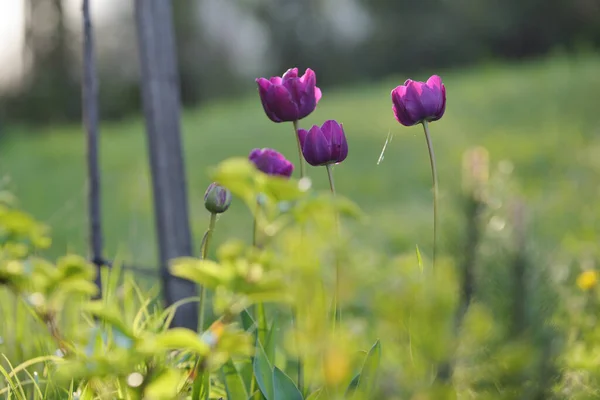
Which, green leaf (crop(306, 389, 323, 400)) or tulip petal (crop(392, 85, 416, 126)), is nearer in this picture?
green leaf (crop(306, 389, 323, 400))

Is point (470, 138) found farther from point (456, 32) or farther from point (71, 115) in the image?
point (71, 115)

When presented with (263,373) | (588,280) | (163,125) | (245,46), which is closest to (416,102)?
(263,373)

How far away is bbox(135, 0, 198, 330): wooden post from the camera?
1.91 meters

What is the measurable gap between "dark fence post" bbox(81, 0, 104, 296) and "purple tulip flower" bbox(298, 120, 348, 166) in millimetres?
806

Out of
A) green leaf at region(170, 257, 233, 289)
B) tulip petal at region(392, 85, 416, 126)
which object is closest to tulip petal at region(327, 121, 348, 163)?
tulip petal at region(392, 85, 416, 126)

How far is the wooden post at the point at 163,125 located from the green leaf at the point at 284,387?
2.73 feet

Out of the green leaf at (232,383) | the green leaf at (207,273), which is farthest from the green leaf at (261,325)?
the green leaf at (207,273)

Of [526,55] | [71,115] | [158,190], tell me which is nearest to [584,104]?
[526,55]

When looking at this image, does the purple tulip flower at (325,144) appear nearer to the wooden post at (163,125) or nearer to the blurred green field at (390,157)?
the wooden post at (163,125)

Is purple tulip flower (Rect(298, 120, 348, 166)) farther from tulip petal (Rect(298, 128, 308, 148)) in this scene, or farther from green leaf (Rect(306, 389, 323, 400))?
green leaf (Rect(306, 389, 323, 400))

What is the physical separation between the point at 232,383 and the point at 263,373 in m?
0.08

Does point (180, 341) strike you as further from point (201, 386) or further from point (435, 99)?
point (435, 99)

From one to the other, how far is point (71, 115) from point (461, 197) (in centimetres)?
1234

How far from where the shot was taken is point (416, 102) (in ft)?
3.82
